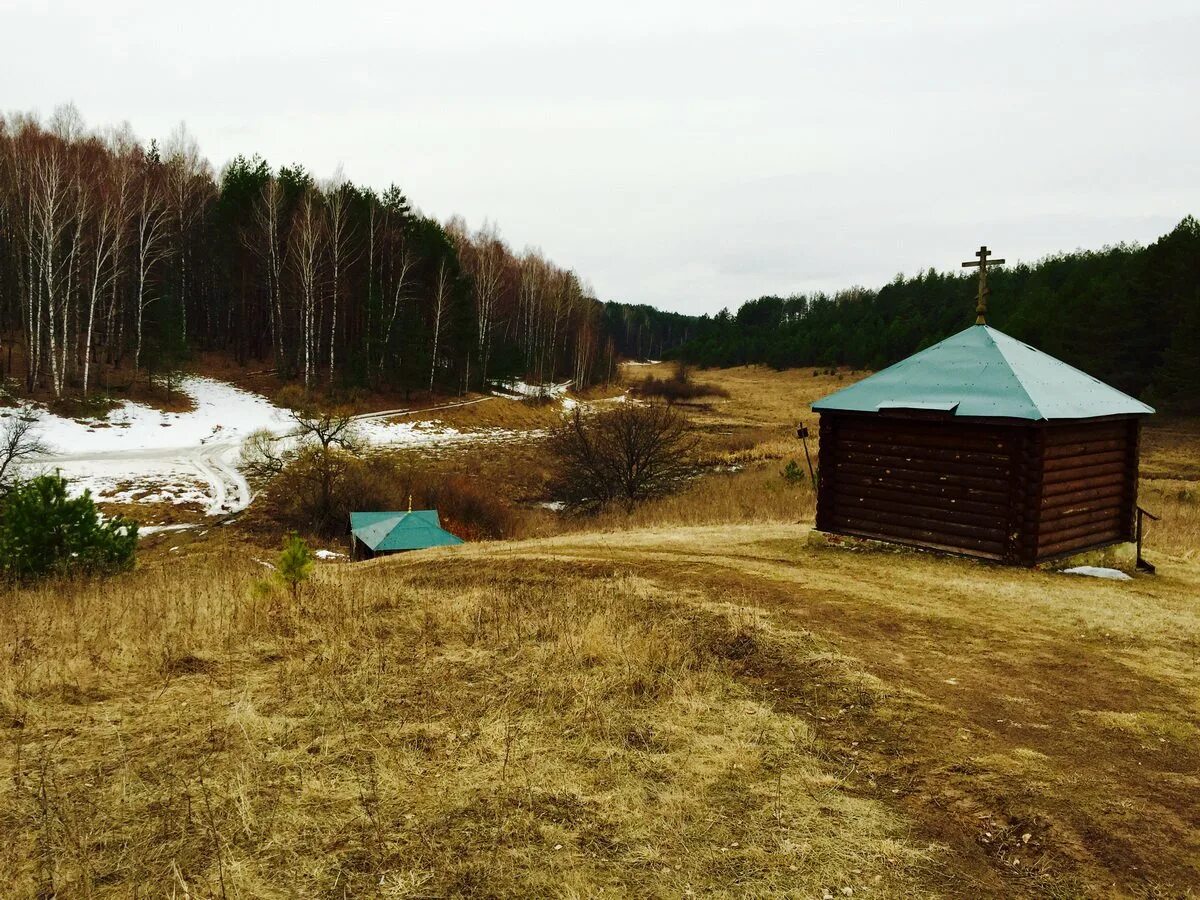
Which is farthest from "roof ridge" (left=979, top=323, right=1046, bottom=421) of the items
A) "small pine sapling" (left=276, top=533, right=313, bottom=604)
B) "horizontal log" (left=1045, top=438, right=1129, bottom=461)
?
"small pine sapling" (left=276, top=533, right=313, bottom=604)

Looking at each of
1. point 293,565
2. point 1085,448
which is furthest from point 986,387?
point 293,565

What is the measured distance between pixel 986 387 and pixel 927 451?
1404mm

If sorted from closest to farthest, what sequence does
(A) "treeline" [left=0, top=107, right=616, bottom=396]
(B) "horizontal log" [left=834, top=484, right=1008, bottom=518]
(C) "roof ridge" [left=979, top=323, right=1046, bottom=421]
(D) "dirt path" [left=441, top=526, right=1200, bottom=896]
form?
(D) "dirt path" [left=441, top=526, right=1200, bottom=896]
(C) "roof ridge" [left=979, top=323, right=1046, bottom=421]
(B) "horizontal log" [left=834, top=484, right=1008, bottom=518]
(A) "treeline" [left=0, top=107, right=616, bottom=396]

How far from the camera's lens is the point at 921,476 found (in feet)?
42.2

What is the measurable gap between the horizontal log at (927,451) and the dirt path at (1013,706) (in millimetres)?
1743

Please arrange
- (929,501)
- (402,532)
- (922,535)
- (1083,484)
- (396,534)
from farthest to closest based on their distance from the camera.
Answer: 1. (402,532)
2. (396,534)
3. (922,535)
4. (929,501)
5. (1083,484)

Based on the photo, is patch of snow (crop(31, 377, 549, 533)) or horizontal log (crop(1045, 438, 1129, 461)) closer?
horizontal log (crop(1045, 438, 1129, 461))

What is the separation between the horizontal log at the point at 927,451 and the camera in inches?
473

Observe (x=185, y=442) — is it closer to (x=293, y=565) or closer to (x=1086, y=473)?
(x=293, y=565)

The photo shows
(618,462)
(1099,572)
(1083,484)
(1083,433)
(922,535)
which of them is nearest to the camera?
(1099,572)

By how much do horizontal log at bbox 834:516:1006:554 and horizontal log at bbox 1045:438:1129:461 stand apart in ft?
5.44

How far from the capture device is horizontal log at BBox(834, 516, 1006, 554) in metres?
12.2

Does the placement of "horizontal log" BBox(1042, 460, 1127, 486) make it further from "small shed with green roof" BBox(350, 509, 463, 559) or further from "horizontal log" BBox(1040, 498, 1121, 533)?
"small shed with green roof" BBox(350, 509, 463, 559)

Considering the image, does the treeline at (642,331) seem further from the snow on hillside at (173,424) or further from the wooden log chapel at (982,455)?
the wooden log chapel at (982,455)
